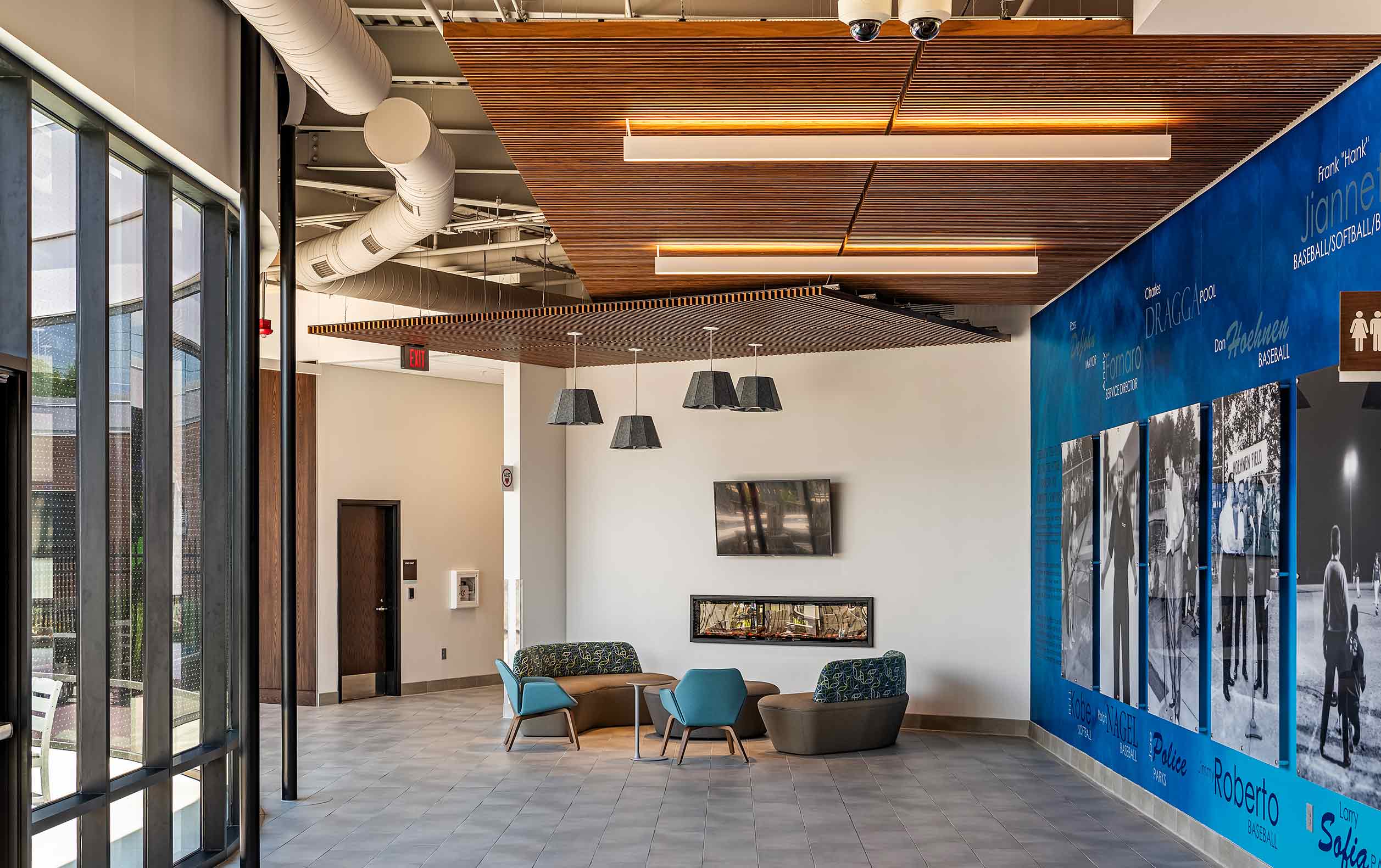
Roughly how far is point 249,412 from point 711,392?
441 cm

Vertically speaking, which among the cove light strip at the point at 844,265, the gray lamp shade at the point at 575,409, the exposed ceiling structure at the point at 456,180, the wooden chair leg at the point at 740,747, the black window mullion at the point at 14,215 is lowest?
the wooden chair leg at the point at 740,747

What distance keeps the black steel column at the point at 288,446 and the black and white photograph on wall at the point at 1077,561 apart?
599 cm

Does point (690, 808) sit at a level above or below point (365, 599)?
below

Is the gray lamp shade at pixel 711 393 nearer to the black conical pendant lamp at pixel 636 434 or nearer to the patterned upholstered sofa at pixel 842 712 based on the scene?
the black conical pendant lamp at pixel 636 434

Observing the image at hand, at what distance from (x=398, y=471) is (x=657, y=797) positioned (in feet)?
25.1

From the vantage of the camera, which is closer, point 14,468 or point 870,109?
point 14,468

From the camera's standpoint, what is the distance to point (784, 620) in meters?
12.9

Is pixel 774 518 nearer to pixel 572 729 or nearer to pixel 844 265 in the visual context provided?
pixel 572 729

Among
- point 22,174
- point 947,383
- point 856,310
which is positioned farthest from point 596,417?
point 22,174

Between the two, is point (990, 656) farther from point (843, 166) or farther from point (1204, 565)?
point (843, 166)

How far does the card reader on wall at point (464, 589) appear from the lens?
52.1ft

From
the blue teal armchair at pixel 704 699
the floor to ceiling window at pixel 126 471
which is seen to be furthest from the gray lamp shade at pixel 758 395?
the floor to ceiling window at pixel 126 471

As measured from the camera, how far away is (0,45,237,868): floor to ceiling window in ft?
17.6

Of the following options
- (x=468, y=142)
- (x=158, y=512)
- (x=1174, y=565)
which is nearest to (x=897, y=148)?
(x=1174, y=565)
